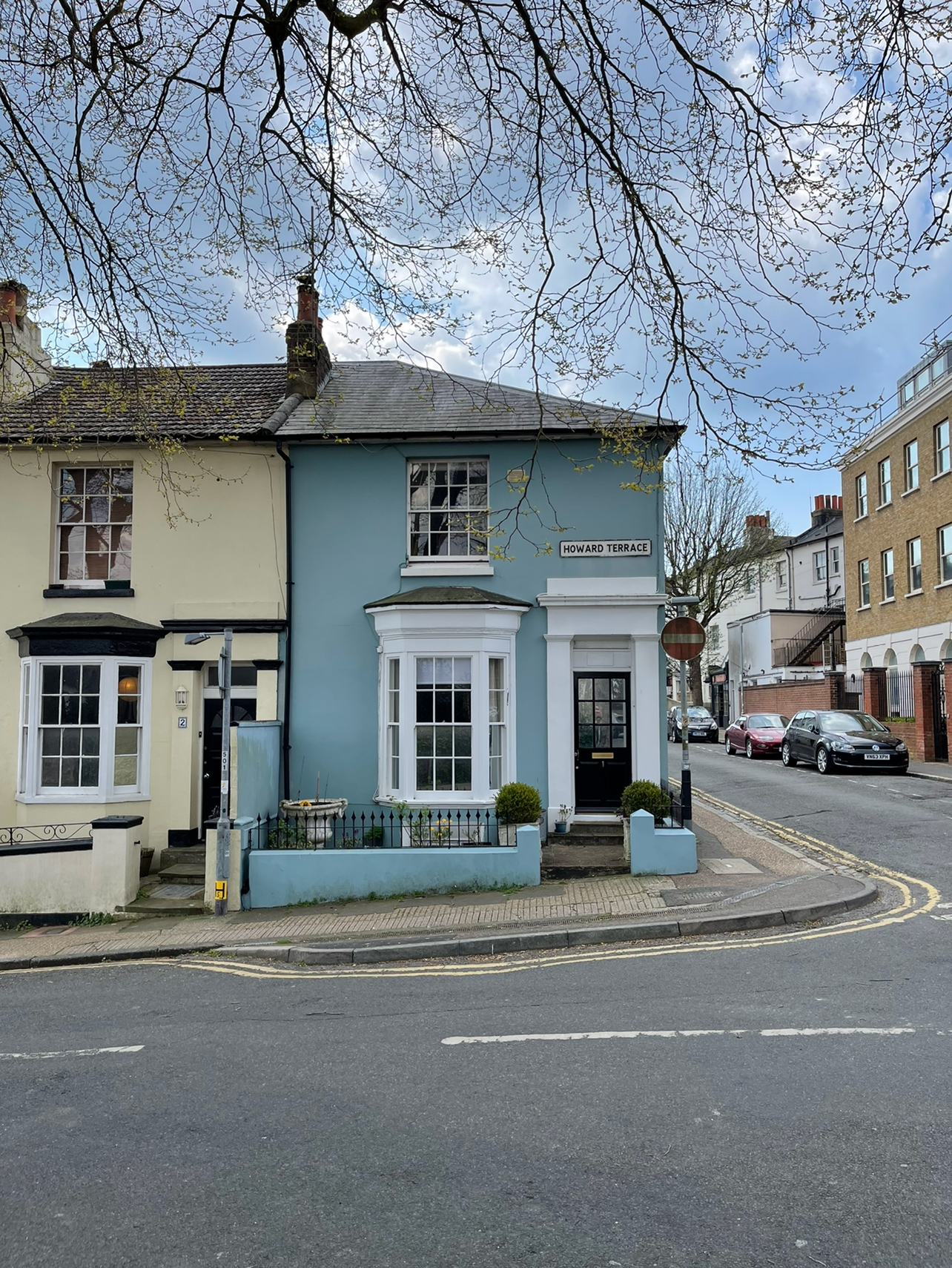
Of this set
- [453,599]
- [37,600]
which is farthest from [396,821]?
[37,600]

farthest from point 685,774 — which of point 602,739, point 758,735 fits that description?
point 758,735

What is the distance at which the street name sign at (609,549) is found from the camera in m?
13.0

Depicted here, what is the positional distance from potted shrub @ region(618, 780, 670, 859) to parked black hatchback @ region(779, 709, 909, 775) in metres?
12.8

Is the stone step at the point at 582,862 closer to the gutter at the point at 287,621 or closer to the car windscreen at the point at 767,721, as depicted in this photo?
the gutter at the point at 287,621

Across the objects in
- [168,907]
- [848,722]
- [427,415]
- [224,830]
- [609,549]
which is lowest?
[168,907]

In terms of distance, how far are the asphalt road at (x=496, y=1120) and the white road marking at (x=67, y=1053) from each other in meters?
0.07

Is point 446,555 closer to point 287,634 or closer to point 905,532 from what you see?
point 287,634

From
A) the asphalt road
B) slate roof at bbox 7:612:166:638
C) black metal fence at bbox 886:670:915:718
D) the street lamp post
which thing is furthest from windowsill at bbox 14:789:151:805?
black metal fence at bbox 886:670:915:718

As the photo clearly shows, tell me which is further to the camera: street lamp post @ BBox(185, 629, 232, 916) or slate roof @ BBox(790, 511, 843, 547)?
slate roof @ BBox(790, 511, 843, 547)

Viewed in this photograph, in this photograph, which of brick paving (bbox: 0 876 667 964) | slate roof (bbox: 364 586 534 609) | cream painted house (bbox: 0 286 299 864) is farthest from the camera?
cream painted house (bbox: 0 286 299 864)

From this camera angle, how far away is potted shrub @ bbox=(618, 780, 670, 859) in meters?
11.6

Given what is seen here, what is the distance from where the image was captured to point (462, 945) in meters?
8.51

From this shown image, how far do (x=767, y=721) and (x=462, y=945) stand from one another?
25.0 m

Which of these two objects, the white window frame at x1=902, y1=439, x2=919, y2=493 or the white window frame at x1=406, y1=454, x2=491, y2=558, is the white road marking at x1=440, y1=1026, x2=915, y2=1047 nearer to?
the white window frame at x1=406, y1=454, x2=491, y2=558
